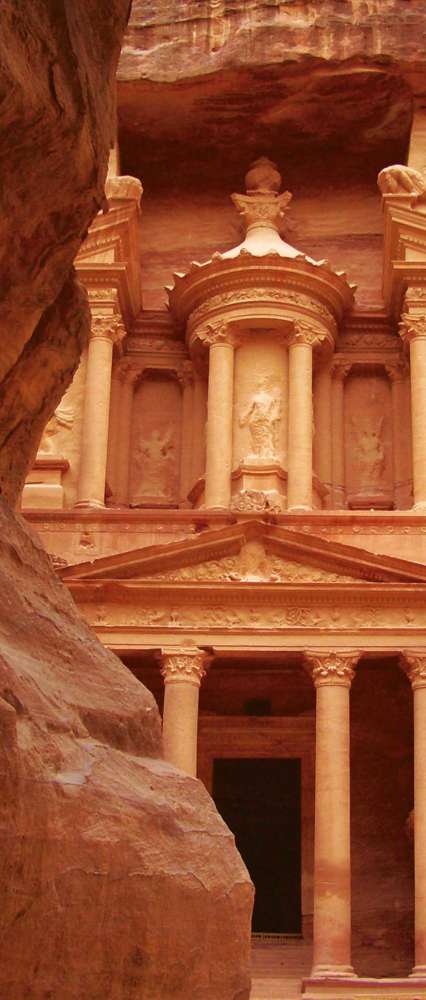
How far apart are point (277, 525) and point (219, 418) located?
190 inches

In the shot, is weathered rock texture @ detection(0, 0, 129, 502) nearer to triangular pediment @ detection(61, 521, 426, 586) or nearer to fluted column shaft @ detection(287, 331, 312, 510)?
triangular pediment @ detection(61, 521, 426, 586)

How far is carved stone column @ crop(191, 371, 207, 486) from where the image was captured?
93.7ft

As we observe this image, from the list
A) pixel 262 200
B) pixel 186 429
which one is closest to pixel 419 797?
pixel 186 429

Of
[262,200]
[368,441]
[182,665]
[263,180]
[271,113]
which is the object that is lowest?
[182,665]

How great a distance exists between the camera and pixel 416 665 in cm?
2164

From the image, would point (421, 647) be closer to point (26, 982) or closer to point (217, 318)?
point (217, 318)

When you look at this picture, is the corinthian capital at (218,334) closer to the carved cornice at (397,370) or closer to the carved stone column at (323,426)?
the carved stone column at (323,426)

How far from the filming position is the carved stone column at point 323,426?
28.2 metres

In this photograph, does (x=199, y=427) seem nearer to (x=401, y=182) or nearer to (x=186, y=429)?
(x=186, y=429)

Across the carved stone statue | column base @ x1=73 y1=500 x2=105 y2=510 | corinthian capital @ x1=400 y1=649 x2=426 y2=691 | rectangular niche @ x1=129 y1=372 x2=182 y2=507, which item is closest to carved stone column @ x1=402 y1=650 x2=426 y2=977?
corinthian capital @ x1=400 y1=649 x2=426 y2=691

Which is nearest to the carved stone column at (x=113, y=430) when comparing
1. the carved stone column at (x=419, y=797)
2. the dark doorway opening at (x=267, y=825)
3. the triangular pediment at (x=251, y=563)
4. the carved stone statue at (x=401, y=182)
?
the triangular pediment at (x=251, y=563)

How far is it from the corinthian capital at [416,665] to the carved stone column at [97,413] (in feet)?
22.8

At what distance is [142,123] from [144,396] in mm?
6060

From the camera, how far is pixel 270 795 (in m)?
24.9
